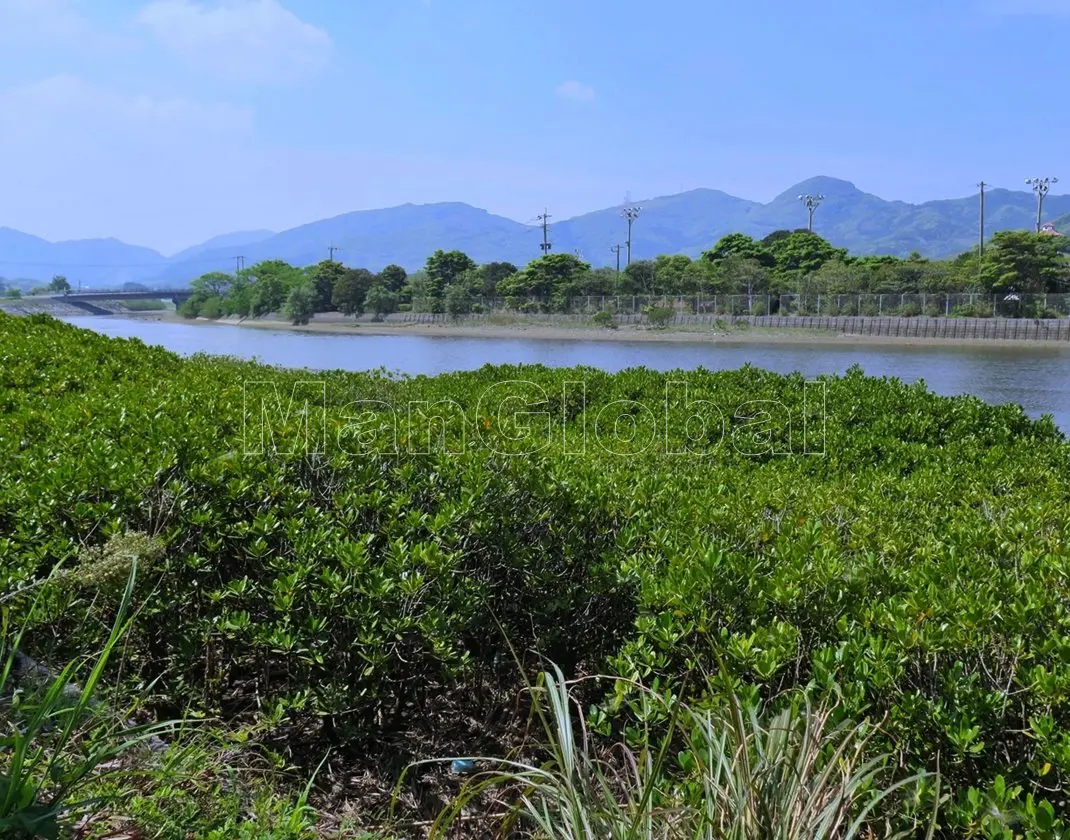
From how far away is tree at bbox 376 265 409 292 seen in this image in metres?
67.4

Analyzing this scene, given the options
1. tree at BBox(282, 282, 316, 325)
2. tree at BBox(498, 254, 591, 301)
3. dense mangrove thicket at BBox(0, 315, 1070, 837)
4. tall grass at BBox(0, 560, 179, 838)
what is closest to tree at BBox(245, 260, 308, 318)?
tree at BBox(282, 282, 316, 325)

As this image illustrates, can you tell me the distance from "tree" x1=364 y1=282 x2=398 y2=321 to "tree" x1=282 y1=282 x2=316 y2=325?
13.9 feet

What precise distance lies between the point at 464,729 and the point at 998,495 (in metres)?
2.63

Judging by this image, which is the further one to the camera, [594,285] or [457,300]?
[457,300]

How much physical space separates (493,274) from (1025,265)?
121 feet

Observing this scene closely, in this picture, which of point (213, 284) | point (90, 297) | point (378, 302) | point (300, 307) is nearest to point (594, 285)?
point (378, 302)

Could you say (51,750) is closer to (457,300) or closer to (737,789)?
(737,789)

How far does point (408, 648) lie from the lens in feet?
7.70

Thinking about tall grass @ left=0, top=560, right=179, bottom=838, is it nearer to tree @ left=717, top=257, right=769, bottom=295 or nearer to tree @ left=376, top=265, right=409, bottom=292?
tree @ left=717, top=257, right=769, bottom=295

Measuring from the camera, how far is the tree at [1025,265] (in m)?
38.8

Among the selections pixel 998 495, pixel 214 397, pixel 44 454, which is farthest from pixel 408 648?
pixel 998 495

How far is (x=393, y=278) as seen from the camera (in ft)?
227

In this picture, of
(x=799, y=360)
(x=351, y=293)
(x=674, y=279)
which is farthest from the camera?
(x=351, y=293)

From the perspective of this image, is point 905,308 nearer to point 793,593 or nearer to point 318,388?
point 318,388
